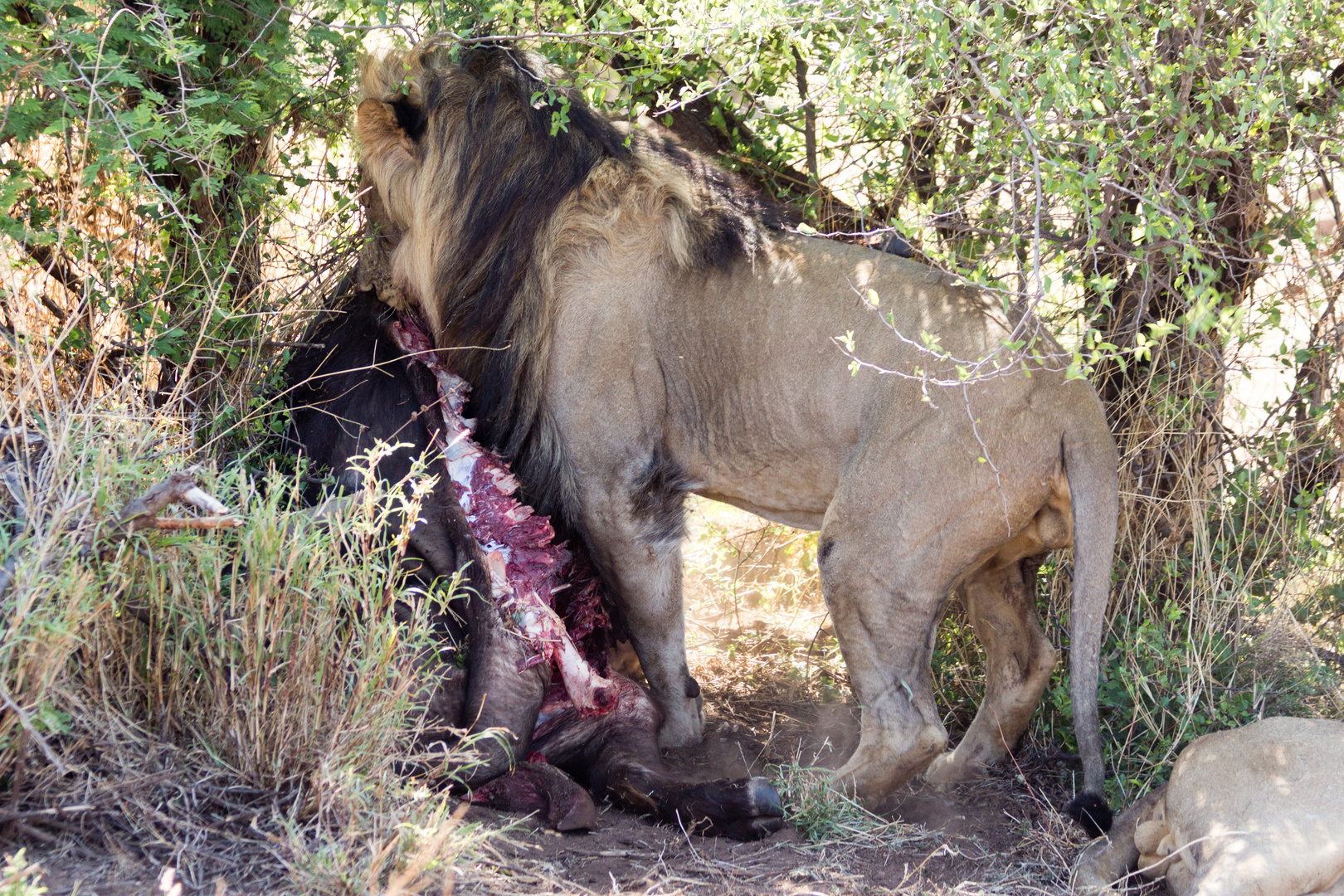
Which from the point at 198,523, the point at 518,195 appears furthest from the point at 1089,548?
the point at 198,523

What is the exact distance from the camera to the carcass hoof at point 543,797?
121 inches

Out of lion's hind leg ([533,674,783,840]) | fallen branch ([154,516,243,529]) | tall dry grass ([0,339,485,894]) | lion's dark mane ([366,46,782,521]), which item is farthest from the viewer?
lion's dark mane ([366,46,782,521])

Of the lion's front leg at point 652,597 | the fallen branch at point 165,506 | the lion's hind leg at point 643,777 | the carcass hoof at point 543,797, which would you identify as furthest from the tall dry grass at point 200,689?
the lion's front leg at point 652,597

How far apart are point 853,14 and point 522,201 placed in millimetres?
1165

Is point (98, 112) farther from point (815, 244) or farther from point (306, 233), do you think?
point (815, 244)

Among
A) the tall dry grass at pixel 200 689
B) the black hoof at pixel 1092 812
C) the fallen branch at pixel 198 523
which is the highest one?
the fallen branch at pixel 198 523

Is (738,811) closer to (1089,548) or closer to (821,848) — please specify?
(821,848)

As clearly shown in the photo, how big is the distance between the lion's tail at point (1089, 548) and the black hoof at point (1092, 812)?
0.04 metres

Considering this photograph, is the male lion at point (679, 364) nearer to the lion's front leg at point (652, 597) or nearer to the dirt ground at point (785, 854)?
the lion's front leg at point (652, 597)

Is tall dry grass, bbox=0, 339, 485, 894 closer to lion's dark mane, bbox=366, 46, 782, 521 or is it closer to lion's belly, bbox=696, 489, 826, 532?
lion's dark mane, bbox=366, 46, 782, 521

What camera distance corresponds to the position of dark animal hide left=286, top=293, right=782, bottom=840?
10.3 feet

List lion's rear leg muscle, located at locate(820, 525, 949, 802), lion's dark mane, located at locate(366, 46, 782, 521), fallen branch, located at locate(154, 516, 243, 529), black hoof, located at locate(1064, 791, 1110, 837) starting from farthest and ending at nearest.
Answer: lion's dark mane, located at locate(366, 46, 782, 521)
lion's rear leg muscle, located at locate(820, 525, 949, 802)
black hoof, located at locate(1064, 791, 1110, 837)
fallen branch, located at locate(154, 516, 243, 529)

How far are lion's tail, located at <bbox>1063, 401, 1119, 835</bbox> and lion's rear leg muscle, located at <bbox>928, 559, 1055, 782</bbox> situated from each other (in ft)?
1.85

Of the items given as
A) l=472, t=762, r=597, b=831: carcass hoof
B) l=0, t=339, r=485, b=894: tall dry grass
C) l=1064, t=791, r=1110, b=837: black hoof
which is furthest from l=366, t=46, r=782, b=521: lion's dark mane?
l=1064, t=791, r=1110, b=837: black hoof
